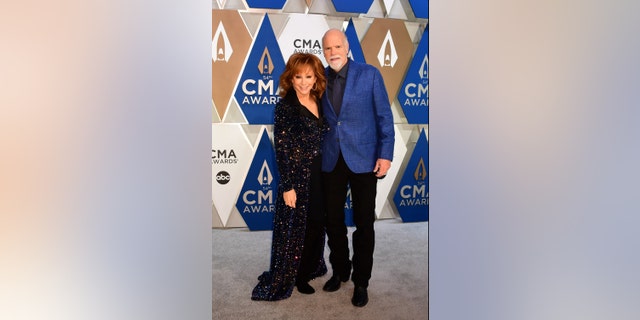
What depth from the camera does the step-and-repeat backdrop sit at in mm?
1656

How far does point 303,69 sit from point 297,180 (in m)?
0.43

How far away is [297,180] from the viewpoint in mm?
1734

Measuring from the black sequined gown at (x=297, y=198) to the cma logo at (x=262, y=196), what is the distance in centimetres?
4

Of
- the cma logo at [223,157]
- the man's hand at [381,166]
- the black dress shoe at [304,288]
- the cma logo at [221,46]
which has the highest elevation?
the cma logo at [221,46]

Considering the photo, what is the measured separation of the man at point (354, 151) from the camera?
5.67ft

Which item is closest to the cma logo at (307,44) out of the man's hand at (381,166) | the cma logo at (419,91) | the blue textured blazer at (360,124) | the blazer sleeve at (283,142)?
the blue textured blazer at (360,124)

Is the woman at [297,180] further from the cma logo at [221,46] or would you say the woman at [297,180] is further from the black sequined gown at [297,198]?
the cma logo at [221,46]

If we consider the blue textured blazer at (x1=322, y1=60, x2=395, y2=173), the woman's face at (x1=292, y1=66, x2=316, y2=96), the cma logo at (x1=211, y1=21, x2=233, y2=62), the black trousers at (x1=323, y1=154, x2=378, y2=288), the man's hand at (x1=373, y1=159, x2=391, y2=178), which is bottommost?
the black trousers at (x1=323, y1=154, x2=378, y2=288)

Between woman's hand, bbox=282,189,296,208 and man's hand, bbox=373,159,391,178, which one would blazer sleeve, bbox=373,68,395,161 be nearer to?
man's hand, bbox=373,159,391,178

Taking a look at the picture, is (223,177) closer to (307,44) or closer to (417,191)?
(307,44)

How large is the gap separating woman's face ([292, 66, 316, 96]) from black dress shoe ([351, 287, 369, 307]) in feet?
2.65

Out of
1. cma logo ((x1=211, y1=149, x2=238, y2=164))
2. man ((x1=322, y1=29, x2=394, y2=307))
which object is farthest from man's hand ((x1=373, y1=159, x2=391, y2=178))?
cma logo ((x1=211, y1=149, x2=238, y2=164))

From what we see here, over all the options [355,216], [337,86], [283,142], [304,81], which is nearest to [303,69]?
[304,81]
